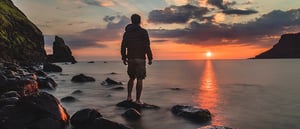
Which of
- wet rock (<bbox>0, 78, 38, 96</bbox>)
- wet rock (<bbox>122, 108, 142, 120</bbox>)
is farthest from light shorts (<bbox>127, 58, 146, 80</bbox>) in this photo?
wet rock (<bbox>0, 78, 38, 96</bbox>)

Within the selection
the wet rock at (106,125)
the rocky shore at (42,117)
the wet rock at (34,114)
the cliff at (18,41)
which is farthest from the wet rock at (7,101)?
the cliff at (18,41)

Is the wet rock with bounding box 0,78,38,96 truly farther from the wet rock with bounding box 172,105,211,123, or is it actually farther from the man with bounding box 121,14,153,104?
the wet rock with bounding box 172,105,211,123

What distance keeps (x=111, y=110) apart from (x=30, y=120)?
13.2 feet

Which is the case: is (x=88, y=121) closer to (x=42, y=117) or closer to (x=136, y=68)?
(x=42, y=117)

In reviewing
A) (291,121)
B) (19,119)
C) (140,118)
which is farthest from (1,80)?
(291,121)

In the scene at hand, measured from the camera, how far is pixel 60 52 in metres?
168

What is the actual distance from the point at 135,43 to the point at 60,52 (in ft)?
540

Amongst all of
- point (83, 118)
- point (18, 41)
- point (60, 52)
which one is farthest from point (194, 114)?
point (60, 52)

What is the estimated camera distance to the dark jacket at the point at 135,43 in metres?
11.2

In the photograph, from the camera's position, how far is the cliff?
7774 centimetres

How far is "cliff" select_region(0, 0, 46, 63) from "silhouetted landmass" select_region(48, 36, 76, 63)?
47.1 m

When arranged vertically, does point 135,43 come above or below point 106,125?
above

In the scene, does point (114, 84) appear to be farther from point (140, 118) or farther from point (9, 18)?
point (9, 18)

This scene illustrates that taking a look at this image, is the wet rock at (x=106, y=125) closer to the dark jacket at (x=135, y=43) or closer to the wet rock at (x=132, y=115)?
the wet rock at (x=132, y=115)
